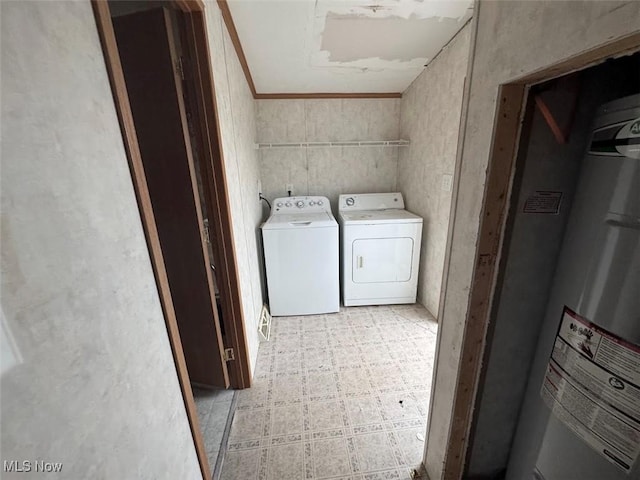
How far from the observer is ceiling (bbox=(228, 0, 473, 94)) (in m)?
1.53

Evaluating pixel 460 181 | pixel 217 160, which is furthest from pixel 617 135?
pixel 217 160

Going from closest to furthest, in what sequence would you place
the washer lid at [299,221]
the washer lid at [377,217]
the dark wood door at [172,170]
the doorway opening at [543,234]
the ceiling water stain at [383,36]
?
the doorway opening at [543,234] < the dark wood door at [172,170] < the ceiling water stain at [383,36] < the washer lid at [299,221] < the washer lid at [377,217]

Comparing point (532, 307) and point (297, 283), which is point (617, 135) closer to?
point (532, 307)

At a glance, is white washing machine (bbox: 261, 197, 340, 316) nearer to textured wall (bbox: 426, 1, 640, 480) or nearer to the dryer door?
the dryer door

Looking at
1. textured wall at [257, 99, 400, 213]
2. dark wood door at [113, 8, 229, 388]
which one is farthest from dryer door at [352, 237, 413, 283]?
Result: dark wood door at [113, 8, 229, 388]

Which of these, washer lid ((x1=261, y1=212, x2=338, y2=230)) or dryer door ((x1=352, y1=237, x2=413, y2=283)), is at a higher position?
washer lid ((x1=261, y1=212, x2=338, y2=230))

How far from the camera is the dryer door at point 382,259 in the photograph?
8.28 feet

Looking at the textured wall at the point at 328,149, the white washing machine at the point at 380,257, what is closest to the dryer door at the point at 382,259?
the white washing machine at the point at 380,257

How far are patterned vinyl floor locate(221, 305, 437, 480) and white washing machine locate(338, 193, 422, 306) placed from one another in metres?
0.31

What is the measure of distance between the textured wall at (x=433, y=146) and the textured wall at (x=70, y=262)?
183 centimetres

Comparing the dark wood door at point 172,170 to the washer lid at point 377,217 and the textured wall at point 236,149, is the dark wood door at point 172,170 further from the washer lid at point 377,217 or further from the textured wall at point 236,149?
the washer lid at point 377,217

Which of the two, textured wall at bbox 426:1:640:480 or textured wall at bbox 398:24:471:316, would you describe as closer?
textured wall at bbox 426:1:640:480

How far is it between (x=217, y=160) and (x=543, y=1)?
4.17 ft

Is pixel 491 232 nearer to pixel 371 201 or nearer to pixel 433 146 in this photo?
pixel 433 146
